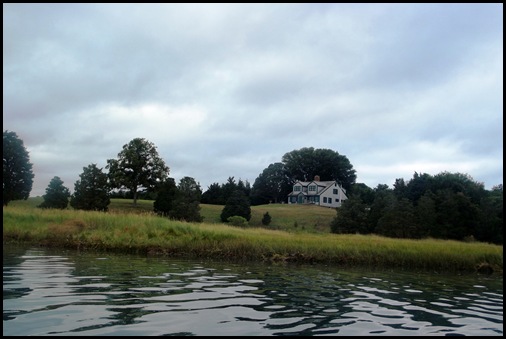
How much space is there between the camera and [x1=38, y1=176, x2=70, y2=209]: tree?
183 feet

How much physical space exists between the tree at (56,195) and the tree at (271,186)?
75128 mm

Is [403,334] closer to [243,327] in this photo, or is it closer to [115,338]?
[243,327]

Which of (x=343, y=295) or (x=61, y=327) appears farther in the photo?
(x=343, y=295)

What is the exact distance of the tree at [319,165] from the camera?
5325 inches

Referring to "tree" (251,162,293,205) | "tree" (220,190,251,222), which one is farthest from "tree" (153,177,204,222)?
"tree" (251,162,293,205)

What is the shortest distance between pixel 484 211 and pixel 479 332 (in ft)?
166

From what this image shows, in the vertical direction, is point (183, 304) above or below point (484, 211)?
below

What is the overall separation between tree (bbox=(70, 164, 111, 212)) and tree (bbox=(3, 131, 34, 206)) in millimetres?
7989

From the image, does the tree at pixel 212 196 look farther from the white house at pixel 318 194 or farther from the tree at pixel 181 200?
the tree at pixel 181 200

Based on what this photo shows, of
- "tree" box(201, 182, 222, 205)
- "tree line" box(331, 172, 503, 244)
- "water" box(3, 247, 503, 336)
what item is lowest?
"water" box(3, 247, 503, 336)

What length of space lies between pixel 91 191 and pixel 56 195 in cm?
455

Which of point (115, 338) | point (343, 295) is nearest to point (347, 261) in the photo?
point (343, 295)

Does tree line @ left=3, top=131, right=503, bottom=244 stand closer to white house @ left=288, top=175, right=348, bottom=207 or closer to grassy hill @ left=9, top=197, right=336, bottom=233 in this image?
grassy hill @ left=9, top=197, right=336, bottom=233

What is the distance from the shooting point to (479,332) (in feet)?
23.3
